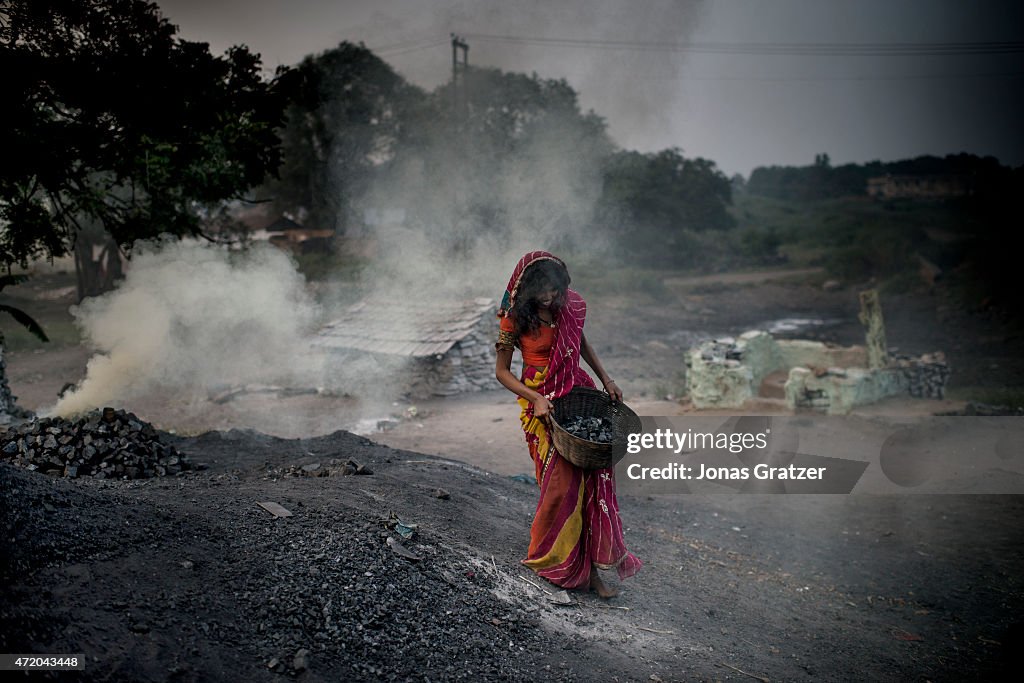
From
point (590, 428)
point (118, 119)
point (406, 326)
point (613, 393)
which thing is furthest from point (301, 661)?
point (406, 326)

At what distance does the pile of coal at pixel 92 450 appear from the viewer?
17.9 ft

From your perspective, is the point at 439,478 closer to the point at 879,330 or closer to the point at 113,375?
the point at 113,375

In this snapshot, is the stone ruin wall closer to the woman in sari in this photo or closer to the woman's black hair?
the woman in sari

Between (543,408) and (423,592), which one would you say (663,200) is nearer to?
(543,408)

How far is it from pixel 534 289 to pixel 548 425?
32.1 inches

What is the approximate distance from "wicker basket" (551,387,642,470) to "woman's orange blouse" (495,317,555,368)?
0.92ft

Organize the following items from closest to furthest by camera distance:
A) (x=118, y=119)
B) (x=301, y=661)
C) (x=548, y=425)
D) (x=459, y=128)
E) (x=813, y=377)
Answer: (x=301, y=661), (x=548, y=425), (x=118, y=119), (x=813, y=377), (x=459, y=128)

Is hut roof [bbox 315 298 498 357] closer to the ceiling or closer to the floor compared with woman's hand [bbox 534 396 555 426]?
closer to the floor

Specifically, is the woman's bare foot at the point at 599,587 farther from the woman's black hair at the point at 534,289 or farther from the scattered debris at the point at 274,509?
the scattered debris at the point at 274,509

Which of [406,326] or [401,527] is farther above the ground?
[406,326]

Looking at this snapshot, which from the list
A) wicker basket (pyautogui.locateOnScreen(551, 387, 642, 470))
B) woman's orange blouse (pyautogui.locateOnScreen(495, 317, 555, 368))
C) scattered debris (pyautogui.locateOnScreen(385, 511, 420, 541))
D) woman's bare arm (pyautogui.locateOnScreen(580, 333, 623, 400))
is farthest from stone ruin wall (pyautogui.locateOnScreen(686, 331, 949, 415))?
scattered debris (pyautogui.locateOnScreen(385, 511, 420, 541))

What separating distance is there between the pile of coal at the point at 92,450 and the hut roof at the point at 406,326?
20.3ft

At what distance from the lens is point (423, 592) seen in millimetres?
3666

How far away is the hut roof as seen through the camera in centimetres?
1216
